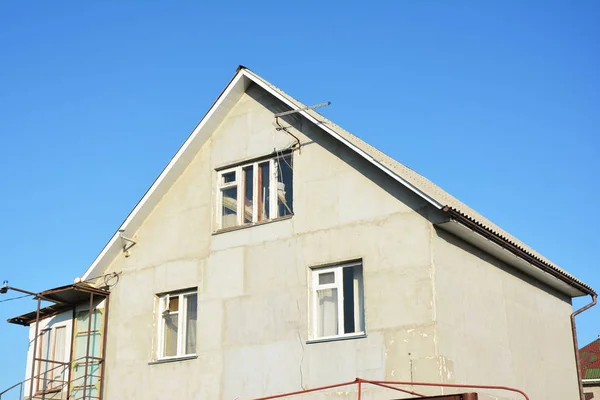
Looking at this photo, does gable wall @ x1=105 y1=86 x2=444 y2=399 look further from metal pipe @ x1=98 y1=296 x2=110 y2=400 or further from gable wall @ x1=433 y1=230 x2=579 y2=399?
gable wall @ x1=433 y1=230 x2=579 y2=399

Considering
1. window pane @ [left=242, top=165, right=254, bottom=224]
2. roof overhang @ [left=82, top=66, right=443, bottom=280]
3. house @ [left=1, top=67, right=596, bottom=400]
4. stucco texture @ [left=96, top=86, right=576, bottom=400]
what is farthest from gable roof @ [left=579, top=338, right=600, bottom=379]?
roof overhang @ [left=82, top=66, right=443, bottom=280]

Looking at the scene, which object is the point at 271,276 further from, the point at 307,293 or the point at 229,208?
the point at 229,208

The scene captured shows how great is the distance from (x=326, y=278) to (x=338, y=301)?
654 millimetres

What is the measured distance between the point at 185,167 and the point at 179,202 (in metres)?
0.91

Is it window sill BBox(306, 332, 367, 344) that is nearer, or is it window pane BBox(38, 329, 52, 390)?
window sill BBox(306, 332, 367, 344)

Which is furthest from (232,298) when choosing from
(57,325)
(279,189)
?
(57,325)

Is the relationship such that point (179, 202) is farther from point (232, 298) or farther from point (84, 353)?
point (84, 353)

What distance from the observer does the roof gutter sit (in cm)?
1645

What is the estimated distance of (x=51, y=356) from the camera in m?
22.5

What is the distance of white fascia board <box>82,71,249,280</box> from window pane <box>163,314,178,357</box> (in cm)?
249

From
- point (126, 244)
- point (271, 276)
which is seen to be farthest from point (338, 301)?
point (126, 244)

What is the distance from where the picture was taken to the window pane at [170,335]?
20.1 meters

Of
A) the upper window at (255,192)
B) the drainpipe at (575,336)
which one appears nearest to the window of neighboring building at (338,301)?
the upper window at (255,192)

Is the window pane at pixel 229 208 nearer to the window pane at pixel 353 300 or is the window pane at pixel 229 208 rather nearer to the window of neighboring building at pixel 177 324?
the window of neighboring building at pixel 177 324
